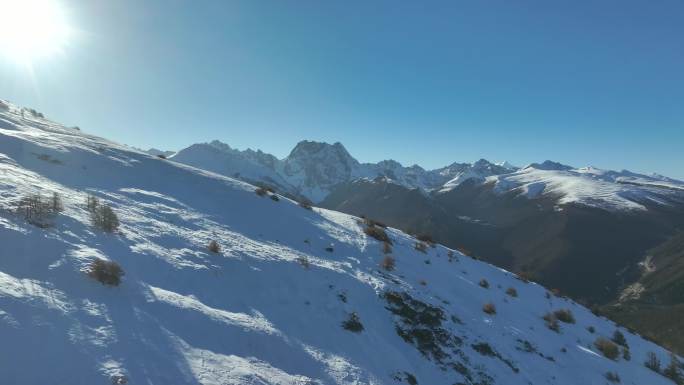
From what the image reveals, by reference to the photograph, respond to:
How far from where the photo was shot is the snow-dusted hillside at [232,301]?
27.5ft

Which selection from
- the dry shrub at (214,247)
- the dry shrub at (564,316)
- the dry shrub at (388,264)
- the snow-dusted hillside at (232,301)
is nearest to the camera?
the snow-dusted hillside at (232,301)

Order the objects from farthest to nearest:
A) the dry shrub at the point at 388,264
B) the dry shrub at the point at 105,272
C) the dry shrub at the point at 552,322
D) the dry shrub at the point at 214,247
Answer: the dry shrub at the point at 552,322, the dry shrub at the point at 388,264, the dry shrub at the point at 214,247, the dry shrub at the point at 105,272

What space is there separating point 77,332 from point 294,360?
182 inches

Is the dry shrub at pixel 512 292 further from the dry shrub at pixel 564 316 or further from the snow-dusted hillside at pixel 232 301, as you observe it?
the dry shrub at pixel 564 316

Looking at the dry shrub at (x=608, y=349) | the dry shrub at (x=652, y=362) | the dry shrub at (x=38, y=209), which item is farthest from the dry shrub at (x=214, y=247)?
the dry shrub at (x=652, y=362)

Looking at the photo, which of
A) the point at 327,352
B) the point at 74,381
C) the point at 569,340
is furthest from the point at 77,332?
the point at 569,340

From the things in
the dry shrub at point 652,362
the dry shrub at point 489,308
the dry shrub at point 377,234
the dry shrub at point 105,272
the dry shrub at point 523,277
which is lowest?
the dry shrub at point 652,362

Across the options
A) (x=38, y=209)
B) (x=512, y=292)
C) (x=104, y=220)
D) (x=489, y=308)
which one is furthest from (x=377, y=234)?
(x=38, y=209)

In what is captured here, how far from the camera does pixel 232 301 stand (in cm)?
1204

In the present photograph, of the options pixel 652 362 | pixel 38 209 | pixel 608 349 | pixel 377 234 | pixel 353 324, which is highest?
pixel 377 234

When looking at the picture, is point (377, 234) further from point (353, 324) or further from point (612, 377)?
point (612, 377)

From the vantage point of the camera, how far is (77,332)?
26.7 feet

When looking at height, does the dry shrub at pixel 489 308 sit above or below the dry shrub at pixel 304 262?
below

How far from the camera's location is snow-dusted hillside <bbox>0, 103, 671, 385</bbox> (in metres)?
8.38
